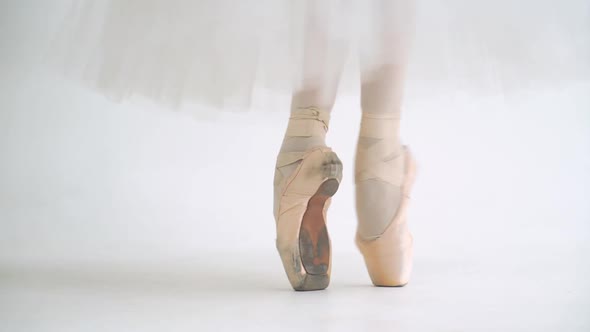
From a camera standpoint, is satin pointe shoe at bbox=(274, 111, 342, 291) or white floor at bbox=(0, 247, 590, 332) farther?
satin pointe shoe at bbox=(274, 111, 342, 291)

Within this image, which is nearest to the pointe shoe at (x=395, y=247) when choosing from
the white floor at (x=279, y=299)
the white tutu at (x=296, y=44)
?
the white floor at (x=279, y=299)

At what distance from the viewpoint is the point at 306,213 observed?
109 cm

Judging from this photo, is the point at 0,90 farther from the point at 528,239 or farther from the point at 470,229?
the point at 528,239

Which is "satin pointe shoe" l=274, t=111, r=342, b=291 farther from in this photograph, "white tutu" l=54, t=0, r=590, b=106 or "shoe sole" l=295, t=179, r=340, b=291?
"white tutu" l=54, t=0, r=590, b=106

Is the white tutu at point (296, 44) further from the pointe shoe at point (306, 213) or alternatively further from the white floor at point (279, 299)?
the white floor at point (279, 299)

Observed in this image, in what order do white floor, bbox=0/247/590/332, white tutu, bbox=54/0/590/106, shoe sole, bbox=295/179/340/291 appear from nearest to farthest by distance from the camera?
white floor, bbox=0/247/590/332
white tutu, bbox=54/0/590/106
shoe sole, bbox=295/179/340/291

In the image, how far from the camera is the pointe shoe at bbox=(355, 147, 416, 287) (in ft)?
3.73

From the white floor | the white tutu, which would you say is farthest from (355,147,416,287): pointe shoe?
the white tutu

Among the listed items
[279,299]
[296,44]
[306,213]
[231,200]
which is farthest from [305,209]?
[231,200]

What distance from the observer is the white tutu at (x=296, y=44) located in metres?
0.97

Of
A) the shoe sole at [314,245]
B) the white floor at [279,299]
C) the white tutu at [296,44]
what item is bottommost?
the white floor at [279,299]

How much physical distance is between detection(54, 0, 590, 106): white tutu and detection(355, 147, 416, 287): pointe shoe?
14cm

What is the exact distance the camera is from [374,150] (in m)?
1.14

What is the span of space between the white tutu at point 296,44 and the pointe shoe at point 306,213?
11 cm
